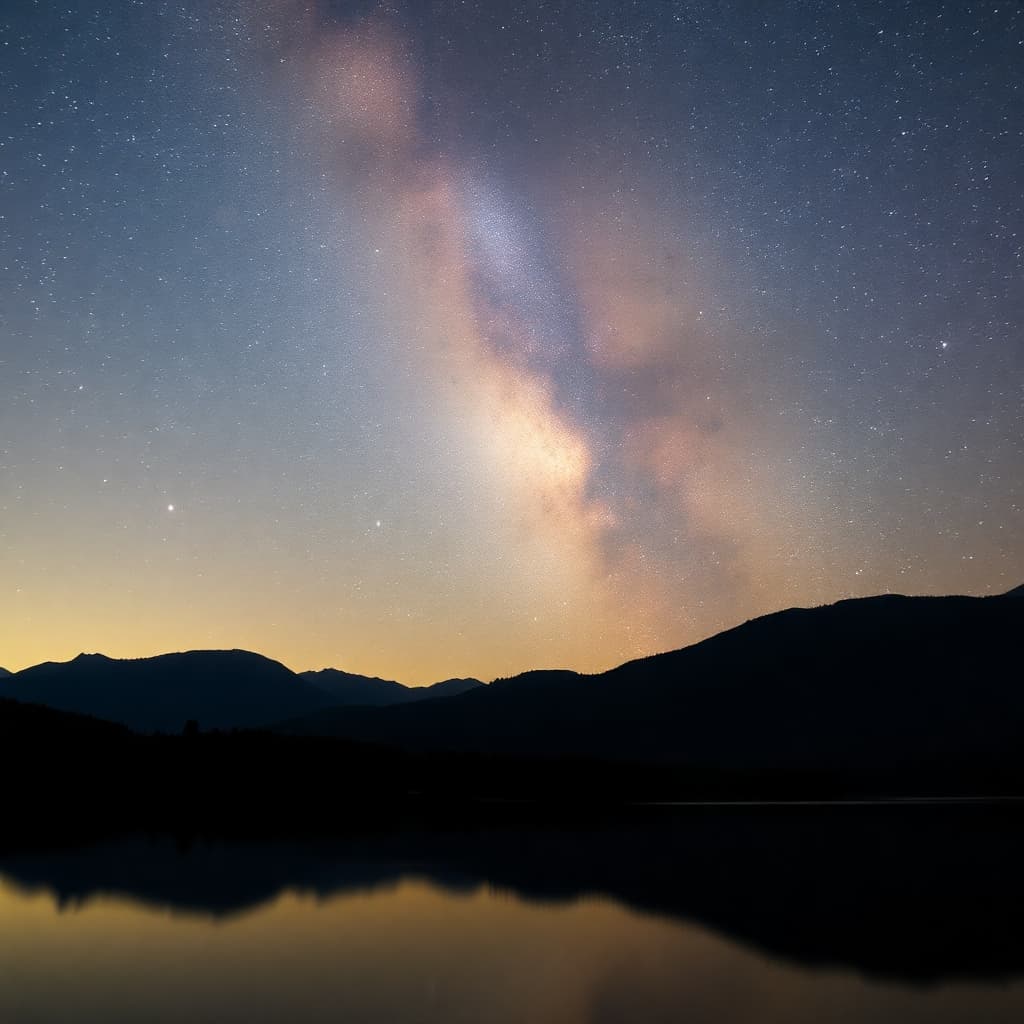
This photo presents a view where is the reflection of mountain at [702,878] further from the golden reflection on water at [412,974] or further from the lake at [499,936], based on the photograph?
the golden reflection on water at [412,974]

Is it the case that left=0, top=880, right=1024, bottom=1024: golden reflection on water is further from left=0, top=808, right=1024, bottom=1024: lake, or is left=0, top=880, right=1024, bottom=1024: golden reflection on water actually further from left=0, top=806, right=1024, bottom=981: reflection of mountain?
left=0, top=806, right=1024, bottom=981: reflection of mountain

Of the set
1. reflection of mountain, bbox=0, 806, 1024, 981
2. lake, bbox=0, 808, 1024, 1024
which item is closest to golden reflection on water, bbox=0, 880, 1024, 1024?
lake, bbox=0, 808, 1024, 1024

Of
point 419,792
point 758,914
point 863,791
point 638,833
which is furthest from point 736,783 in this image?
point 758,914

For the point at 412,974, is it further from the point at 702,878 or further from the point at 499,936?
the point at 702,878

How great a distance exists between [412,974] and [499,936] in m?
4.84

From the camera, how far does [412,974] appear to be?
752 inches

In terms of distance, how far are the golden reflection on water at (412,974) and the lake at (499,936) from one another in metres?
0.08

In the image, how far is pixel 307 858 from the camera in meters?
41.9

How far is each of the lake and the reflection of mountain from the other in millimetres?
159

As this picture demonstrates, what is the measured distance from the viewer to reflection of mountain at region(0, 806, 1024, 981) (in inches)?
928

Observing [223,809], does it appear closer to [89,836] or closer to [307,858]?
[89,836]

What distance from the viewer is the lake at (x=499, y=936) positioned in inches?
655

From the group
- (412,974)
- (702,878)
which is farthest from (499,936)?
(702,878)

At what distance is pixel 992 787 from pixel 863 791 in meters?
33.4
